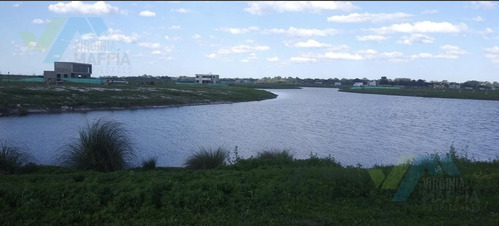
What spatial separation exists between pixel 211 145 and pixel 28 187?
1364cm

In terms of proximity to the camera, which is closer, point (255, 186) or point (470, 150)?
point (255, 186)

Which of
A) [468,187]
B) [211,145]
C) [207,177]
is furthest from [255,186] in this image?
[211,145]

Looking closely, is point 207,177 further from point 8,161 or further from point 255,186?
point 8,161

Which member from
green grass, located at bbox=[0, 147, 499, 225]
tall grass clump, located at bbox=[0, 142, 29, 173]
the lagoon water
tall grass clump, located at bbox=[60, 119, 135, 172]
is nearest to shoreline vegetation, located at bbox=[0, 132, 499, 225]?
green grass, located at bbox=[0, 147, 499, 225]

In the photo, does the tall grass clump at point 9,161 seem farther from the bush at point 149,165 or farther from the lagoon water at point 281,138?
the bush at point 149,165

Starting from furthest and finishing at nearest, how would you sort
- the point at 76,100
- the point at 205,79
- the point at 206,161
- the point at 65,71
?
the point at 205,79, the point at 65,71, the point at 76,100, the point at 206,161

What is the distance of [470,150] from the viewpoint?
909 inches

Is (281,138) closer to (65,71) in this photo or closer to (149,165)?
(149,165)

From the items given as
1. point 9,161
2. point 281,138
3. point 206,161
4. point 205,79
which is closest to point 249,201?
point 206,161

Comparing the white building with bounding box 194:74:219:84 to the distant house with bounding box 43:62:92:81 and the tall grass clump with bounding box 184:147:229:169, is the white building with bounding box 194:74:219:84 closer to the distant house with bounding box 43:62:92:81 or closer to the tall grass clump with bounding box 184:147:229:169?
the distant house with bounding box 43:62:92:81

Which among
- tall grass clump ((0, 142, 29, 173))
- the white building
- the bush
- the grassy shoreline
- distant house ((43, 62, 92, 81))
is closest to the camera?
tall grass clump ((0, 142, 29, 173))

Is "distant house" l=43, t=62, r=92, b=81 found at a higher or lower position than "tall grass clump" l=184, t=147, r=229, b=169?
higher

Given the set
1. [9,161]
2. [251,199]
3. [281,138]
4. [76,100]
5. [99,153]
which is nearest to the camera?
[251,199]

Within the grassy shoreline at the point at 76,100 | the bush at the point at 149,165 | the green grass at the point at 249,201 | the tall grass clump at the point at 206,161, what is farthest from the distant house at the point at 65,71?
the green grass at the point at 249,201
